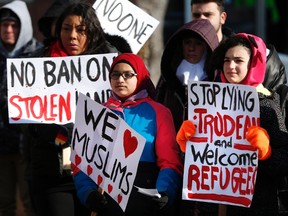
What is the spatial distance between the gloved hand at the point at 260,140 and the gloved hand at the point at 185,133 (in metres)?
0.33

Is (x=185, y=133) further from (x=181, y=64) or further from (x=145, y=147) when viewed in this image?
(x=181, y=64)

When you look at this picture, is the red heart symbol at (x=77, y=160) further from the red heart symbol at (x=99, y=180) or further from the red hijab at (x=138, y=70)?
the red hijab at (x=138, y=70)

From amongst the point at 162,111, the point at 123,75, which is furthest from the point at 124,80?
the point at 162,111

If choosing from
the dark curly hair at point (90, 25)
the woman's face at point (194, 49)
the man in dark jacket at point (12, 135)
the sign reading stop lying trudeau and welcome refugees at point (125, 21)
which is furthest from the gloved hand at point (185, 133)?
the man in dark jacket at point (12, 135)

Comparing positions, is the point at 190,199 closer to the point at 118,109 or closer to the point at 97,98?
the point at 118,109

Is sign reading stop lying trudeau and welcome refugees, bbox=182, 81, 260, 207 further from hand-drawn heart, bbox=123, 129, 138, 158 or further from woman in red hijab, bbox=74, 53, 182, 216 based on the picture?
hand-drawn heart, bbox=123, 129, 138, 158

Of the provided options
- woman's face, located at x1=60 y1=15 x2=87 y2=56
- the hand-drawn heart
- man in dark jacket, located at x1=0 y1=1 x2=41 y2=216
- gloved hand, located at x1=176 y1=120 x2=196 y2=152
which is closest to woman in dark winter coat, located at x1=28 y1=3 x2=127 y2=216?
woman's face, located at x1=60 y1=15 x2=87 y2=56

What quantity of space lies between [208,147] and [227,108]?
24 cm

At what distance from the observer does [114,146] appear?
6090 millimetres

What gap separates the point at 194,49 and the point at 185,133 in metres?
0.95

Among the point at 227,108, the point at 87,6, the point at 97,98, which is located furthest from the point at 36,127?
the point at 227,108

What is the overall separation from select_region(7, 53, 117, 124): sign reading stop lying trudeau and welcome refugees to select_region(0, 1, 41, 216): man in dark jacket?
1270 mm

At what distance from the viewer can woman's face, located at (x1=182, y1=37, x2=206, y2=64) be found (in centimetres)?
679

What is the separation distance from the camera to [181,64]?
6.86 metres
